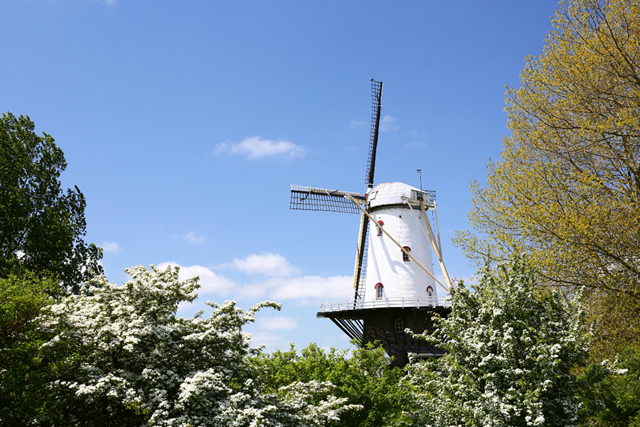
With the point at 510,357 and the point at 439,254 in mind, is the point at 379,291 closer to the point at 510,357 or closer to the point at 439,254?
the point at 439,254

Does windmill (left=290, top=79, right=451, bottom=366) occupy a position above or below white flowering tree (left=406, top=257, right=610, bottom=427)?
above

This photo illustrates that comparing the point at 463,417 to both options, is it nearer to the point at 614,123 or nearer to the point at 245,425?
the point at 245,425

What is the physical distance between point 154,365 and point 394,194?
26.0 metres

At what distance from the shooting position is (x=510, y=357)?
11352 mm

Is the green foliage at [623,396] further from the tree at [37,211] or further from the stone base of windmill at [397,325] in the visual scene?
the tree at [37,211]

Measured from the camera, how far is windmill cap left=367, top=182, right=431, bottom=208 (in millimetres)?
34719

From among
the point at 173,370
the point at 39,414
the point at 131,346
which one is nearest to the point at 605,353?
the point at 173,370

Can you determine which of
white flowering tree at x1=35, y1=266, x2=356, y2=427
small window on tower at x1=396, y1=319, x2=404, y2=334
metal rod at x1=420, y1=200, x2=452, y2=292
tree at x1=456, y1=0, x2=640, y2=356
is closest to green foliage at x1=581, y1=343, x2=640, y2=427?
tree at x1=456, y1=0, x2=640, y2=356

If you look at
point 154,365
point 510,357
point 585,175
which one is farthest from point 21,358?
point 585,175

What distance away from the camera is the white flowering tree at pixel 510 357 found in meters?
11.0

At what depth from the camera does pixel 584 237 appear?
1435 centimetres

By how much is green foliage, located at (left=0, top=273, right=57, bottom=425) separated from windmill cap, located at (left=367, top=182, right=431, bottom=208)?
1027 inches

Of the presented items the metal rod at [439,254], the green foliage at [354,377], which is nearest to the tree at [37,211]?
the green foliage at [354,377]

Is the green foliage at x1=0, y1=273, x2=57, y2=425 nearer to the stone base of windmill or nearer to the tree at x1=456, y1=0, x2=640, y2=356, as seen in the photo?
the tree at x1=456, y1=0, x2=640, y2=356
